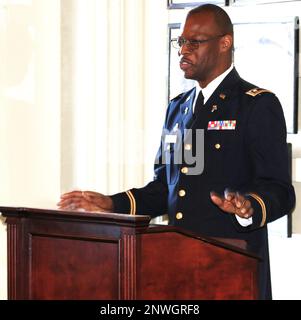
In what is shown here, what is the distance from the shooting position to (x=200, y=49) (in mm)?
2781

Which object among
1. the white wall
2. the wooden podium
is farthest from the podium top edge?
the white wall

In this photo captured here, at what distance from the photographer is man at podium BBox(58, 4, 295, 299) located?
2707 millimetres

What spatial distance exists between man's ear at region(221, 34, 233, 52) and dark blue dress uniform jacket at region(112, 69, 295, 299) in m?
0.10

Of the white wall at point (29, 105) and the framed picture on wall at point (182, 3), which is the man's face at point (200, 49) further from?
the framed picture on wall at point (182, 3)

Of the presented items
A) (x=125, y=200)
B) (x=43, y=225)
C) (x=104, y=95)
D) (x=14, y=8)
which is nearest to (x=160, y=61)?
(x=104, y=95)

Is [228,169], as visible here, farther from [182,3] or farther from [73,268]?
[182,3]

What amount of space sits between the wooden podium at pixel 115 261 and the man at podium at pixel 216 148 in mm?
445

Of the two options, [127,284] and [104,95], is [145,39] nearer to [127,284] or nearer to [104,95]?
[104,95]

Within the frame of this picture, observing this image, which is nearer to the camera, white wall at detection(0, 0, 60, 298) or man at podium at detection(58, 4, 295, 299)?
man at podium at detection(58, 4, 295, 299)

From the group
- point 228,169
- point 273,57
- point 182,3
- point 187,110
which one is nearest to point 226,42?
point 187,110

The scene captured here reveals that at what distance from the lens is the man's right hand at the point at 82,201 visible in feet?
7.96

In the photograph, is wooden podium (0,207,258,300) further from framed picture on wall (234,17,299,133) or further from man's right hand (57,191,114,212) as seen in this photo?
framed picture on wall (234,17,299,133)

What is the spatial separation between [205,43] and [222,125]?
0.28 m

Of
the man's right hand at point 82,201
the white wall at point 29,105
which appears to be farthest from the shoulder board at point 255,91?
the white wall at point 29,105
